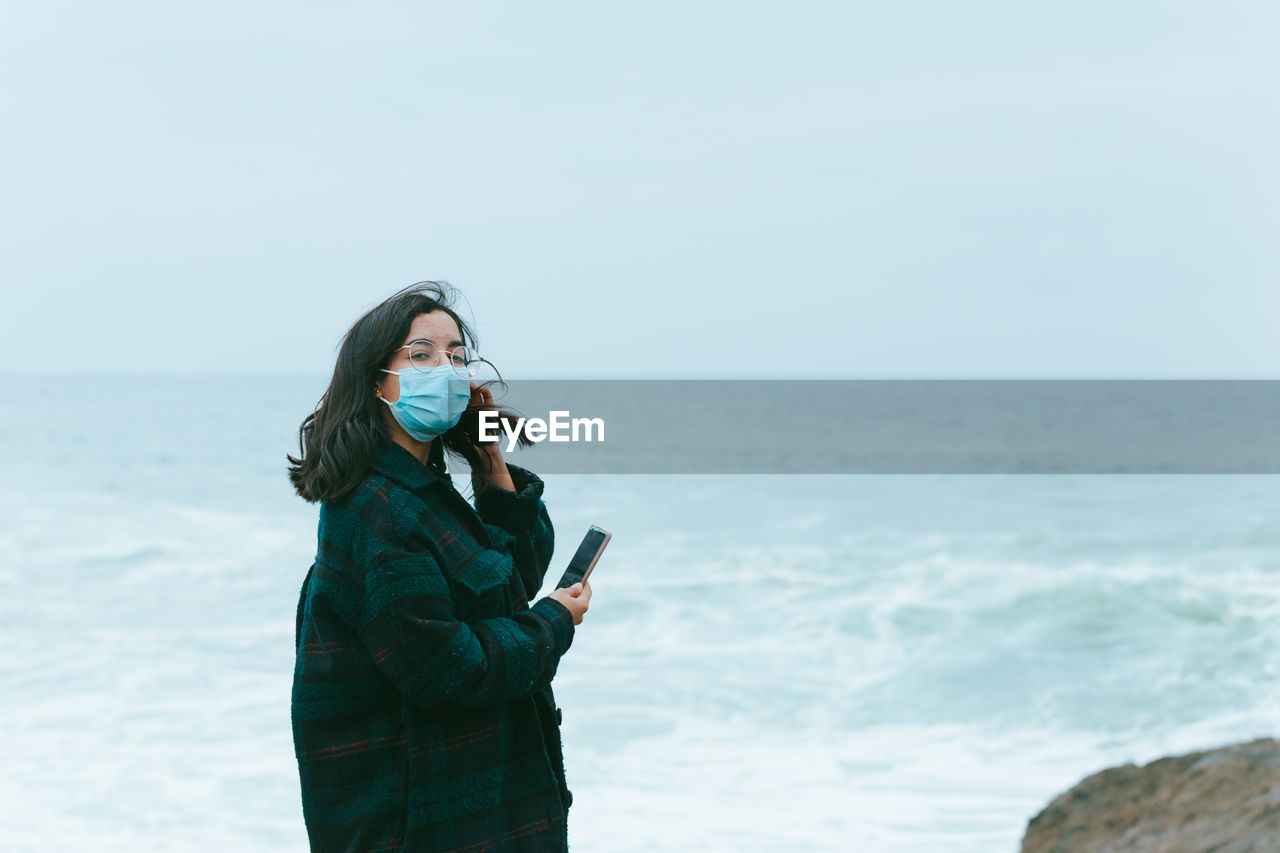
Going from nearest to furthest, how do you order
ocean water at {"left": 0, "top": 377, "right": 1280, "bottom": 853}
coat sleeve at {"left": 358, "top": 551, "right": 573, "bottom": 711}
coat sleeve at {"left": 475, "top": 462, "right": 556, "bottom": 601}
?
coat sleeve at {"left": 358, "top": 551, "right": 573, "bottom": 711}
coat sleeve at {"left": 475, "top": 462, "right": 556, "bottom": 601}
ocean water at {"left": 0, "top": 377, "right": 1280, "bottom": 853}

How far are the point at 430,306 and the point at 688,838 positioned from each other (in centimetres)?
522

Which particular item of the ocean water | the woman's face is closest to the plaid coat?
the woman's face

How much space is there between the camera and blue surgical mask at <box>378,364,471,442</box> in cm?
185

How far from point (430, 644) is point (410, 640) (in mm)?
28

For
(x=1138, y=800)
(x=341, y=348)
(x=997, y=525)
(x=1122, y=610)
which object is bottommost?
(x=1138, y=800)

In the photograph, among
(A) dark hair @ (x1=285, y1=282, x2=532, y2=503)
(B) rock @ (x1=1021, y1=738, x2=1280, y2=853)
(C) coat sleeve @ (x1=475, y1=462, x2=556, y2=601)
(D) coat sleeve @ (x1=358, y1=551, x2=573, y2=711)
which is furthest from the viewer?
(B) rock @ (x1=1021, y1=738, x2=1280, y2=853)

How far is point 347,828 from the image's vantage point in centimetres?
170

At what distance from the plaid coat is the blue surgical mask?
83 millimetres

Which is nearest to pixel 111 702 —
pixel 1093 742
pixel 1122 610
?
pixel 1093 742

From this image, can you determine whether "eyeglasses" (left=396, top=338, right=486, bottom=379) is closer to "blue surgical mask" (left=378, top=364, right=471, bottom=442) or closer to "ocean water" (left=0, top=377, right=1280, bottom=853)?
"blue surgical mask" (left=378, top=364, right=471, bottom=442)

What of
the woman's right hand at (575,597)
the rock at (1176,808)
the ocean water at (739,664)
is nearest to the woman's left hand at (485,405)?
the woman's right hand at (575,597)

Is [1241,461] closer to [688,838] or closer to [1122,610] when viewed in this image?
[1122,610]

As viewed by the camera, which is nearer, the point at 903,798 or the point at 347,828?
the point at 347,828

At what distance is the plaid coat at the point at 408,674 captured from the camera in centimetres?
163
